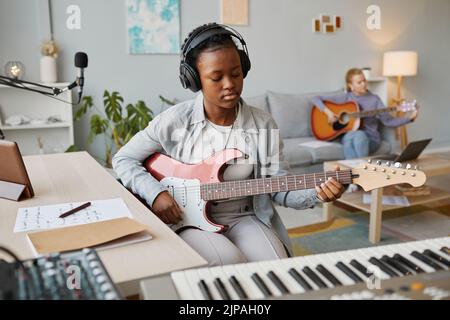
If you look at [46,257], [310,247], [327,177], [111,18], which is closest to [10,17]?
[111,18]

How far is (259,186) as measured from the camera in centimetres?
156

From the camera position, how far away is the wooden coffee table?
2.89 m

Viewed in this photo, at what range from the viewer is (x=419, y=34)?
5.87 metres

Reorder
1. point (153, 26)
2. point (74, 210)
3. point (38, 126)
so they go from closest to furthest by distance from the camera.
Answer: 1. point (74, 210)
2. point (38, 126)
3. point (153, 26)

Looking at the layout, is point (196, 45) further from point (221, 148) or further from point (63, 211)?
point (63, 211)

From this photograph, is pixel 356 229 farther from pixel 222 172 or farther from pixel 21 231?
pixel 21 231

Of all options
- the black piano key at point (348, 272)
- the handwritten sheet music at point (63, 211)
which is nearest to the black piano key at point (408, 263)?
the black piano key at point (348, 272)

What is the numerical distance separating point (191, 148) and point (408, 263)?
0.95m

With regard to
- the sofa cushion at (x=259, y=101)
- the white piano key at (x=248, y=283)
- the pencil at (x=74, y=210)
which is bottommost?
the white piano key at (x=248, y=283)

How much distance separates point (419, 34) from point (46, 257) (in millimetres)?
6049

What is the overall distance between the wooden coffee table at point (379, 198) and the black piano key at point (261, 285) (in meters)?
2.18

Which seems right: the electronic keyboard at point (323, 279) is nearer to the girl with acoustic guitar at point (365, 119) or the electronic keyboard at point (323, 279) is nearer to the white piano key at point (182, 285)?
the white piano key at point (182, 285)

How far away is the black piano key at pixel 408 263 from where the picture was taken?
2.86ft

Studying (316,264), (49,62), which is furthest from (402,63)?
(316,264)
